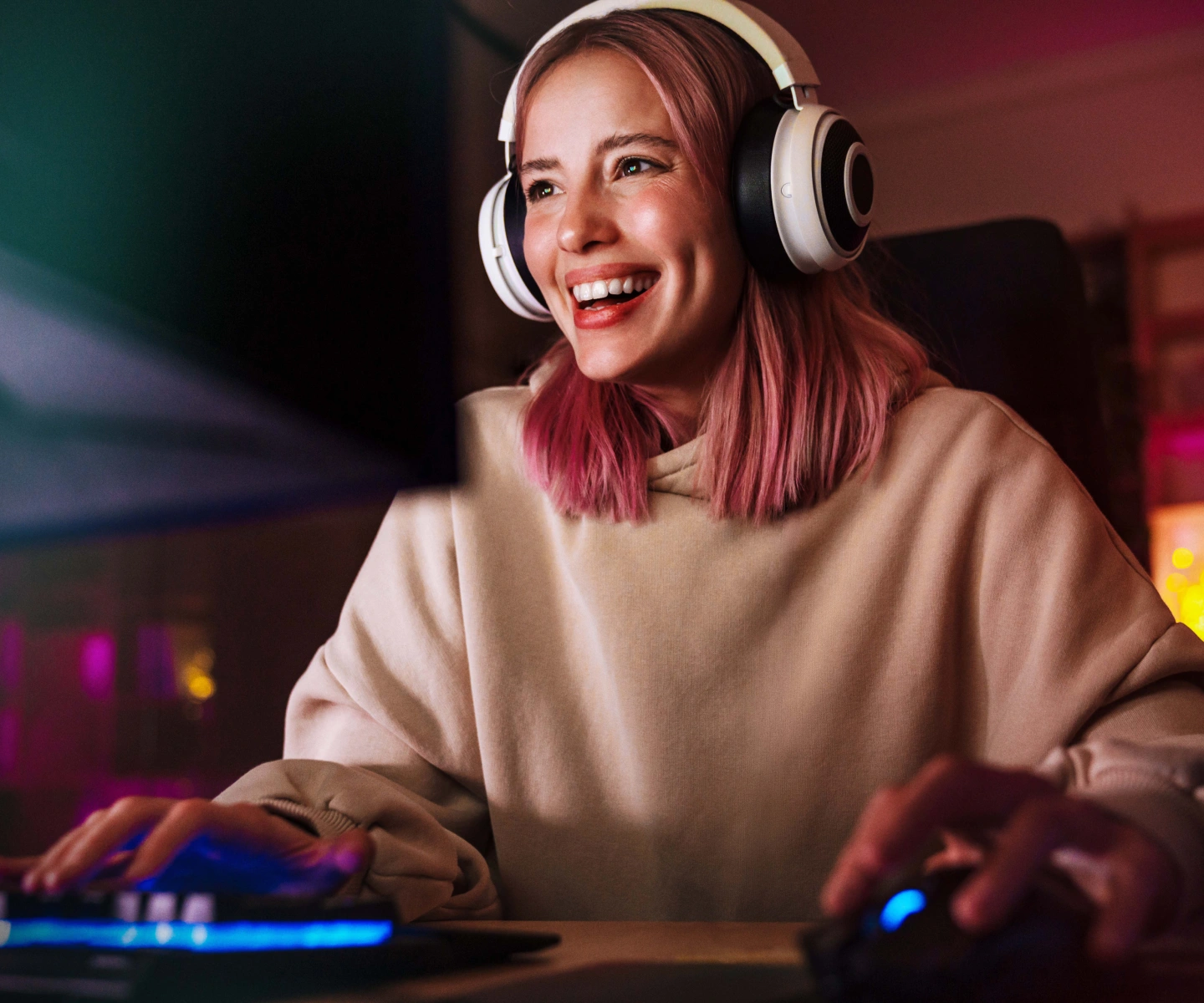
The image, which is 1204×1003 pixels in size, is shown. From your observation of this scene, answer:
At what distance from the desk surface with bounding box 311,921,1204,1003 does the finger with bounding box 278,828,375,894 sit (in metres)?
0.15

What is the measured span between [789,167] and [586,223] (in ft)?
0.64

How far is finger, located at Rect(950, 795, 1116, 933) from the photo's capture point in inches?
15.7

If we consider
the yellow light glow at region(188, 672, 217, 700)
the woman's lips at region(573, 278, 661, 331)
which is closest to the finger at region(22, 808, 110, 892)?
the woman's lips at region(573, 278, 661, 331)

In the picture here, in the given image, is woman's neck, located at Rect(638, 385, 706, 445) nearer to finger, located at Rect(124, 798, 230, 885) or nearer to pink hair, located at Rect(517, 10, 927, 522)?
pink hair, located at Rect(517, 10, 927, 522)

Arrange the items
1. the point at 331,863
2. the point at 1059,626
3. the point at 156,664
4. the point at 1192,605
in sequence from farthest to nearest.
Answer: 1. the point at 156,664
2. the point at 1192,605
3. the point at 1059,626
4. the point at 331,863

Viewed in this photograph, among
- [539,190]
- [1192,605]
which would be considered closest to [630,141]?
[539,190]

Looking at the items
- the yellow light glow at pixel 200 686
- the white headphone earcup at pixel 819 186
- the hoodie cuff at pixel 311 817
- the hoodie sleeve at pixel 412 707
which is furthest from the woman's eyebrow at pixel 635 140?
the yellow light glow at pixel 200 686

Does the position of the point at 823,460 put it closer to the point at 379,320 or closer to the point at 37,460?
the point at 379,320

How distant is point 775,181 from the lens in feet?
3.15

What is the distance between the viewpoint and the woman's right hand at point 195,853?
1.94 ft

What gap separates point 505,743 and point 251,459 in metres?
0.36

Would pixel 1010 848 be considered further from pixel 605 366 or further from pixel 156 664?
pixel 156 664

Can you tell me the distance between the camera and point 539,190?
1.11 metres

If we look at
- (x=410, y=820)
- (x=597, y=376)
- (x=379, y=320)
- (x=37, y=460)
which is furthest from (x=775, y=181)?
(x=37, y=460)
